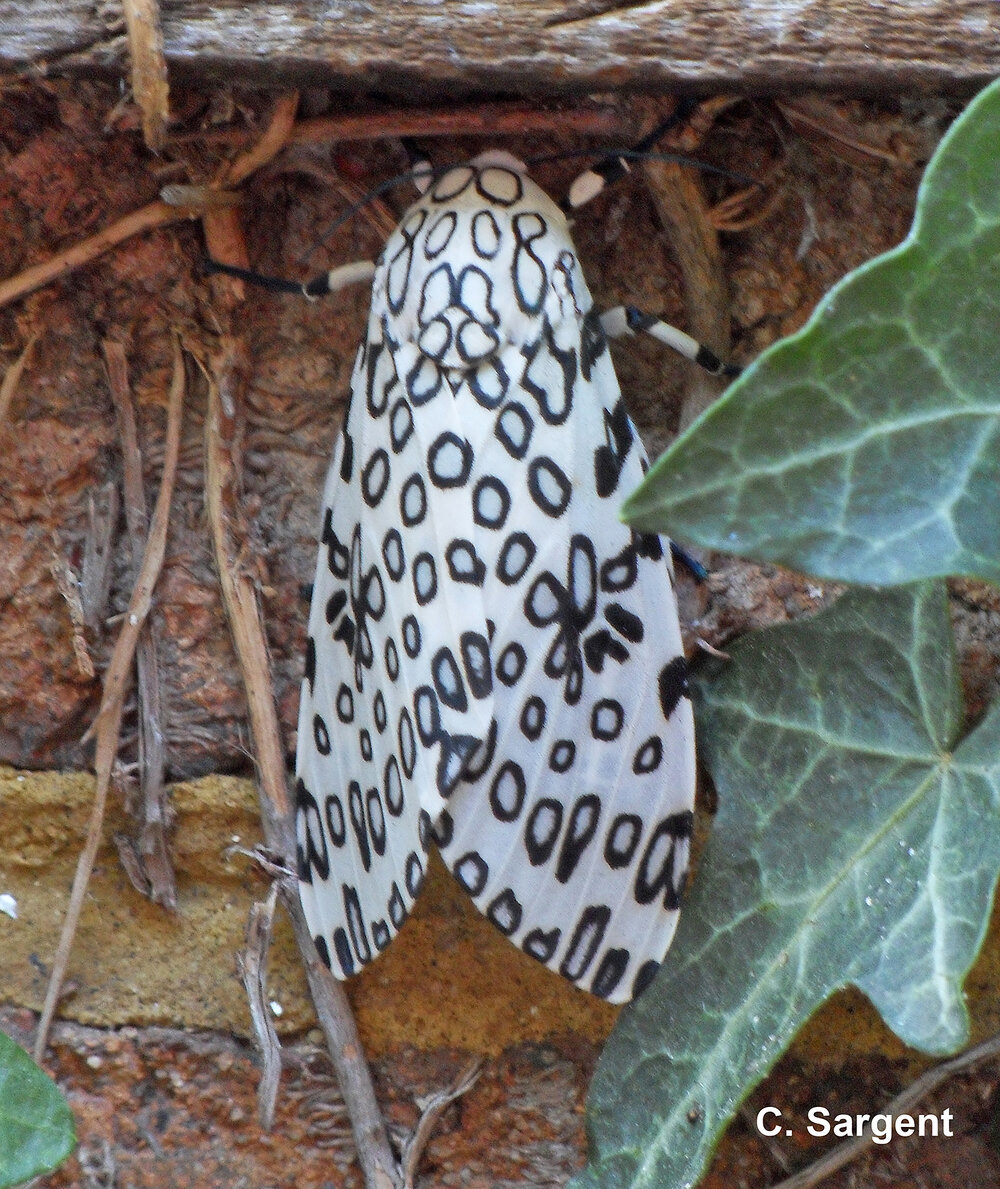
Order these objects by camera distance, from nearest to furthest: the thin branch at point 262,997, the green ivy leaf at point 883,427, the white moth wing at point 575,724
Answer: the green ivy leaf at point 883,427
the white moth wing at point 575,724
the thin branch at point 262,997

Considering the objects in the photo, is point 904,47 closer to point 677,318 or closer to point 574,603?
point 677,318

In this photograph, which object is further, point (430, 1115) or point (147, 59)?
point (430, 1115)

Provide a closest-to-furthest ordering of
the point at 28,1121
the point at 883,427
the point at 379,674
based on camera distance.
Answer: the point at 883,427
the point at 28,1121
the point at 379,674

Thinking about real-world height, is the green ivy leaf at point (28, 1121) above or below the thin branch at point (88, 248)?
A: below

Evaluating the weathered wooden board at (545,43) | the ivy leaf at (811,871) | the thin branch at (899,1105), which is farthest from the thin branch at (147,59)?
the thin branch at (899,1105)

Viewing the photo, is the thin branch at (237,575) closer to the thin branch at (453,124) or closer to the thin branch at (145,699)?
the thin branch at (145,699)

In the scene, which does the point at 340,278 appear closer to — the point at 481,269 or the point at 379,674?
the point at 481,269

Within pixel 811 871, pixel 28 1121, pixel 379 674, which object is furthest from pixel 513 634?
pixel 28 1121
